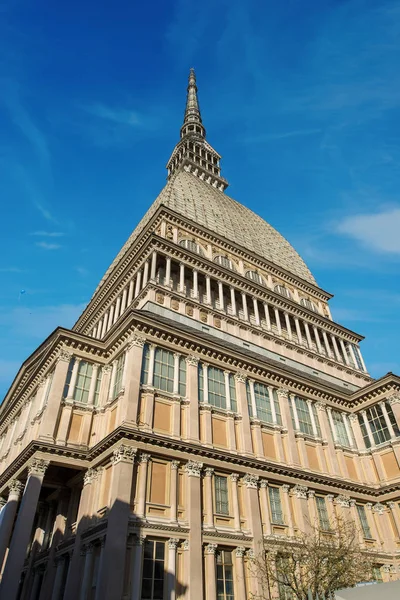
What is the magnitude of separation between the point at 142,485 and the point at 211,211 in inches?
1694

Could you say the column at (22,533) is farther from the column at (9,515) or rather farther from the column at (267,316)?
the column at (267,316)

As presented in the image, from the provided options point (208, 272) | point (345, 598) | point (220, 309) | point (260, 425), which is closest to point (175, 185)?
point (208, 272)

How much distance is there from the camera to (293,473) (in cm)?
3150

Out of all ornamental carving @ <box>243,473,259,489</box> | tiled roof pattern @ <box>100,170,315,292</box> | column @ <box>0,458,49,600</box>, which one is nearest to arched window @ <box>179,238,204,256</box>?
tiled roof pattern @ <box>100,170,315,292</box>

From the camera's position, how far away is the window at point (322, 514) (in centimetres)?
3131

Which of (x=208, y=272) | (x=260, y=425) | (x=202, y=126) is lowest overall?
(x=260, y=425)

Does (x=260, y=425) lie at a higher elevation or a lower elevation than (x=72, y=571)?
higher

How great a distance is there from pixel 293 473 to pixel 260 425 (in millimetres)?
4159

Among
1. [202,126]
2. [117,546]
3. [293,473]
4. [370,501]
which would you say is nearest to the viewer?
[117,546]

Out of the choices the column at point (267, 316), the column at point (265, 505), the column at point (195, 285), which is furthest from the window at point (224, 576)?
the column at point (267, 316)

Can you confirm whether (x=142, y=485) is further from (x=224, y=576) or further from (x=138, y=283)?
(x=138, y=283)

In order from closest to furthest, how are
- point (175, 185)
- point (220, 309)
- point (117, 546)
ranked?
point (117, 546) → point (220, 309) → point (175, 185)

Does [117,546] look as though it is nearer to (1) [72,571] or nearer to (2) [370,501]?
(1) [72,571]

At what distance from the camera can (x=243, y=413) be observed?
31.9m
